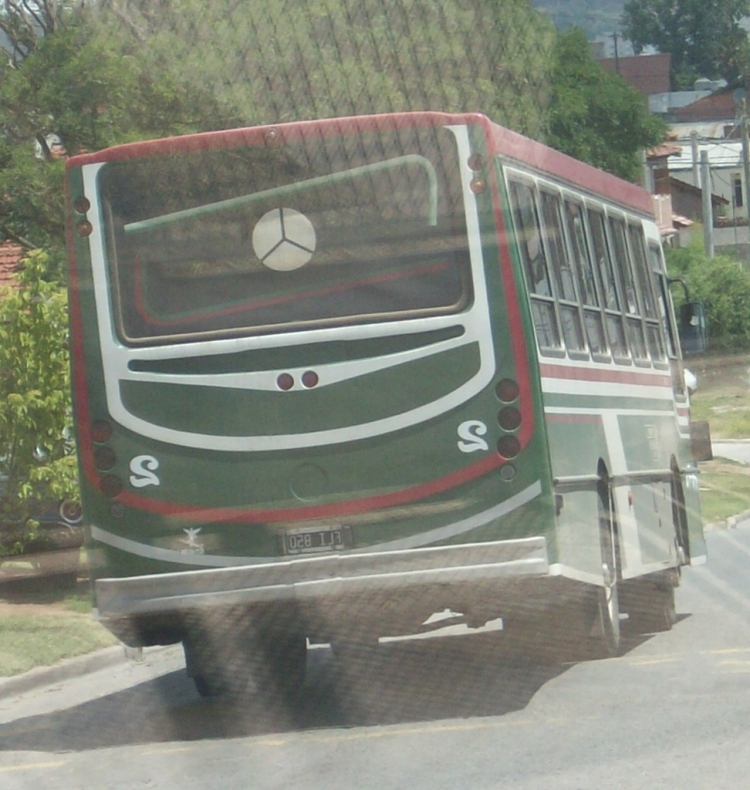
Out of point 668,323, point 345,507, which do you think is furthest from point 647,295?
point 345,507

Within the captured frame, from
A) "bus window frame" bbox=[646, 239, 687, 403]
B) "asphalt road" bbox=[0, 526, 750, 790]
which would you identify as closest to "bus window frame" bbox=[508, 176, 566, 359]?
"asphalt road" bbox=[0, 526, 750, 790]

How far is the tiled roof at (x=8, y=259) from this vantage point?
20.8 metres

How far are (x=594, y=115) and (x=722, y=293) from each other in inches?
710

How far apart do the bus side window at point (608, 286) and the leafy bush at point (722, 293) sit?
120 ft

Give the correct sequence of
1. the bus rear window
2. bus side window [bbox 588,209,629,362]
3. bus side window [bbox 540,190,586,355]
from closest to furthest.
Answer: the bus rear window < bus side window [bbox 540,190,586,355] < bus side window [bbox 588,209,629,362]

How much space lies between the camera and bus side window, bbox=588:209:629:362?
10.8 meters

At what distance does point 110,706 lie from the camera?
32.8 feet

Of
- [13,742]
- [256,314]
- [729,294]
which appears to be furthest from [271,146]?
[729,294]

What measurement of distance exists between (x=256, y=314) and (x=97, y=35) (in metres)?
10.5

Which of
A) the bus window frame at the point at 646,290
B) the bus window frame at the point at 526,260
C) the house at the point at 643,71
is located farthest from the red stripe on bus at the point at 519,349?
the house at the point at 643,71

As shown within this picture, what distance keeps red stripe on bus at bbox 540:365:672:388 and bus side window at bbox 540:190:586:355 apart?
0.46ft

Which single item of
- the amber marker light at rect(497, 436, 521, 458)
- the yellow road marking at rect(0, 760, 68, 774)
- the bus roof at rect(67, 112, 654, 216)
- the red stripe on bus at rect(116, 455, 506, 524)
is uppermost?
the bus roof at rect(67, 112, 654, 216)

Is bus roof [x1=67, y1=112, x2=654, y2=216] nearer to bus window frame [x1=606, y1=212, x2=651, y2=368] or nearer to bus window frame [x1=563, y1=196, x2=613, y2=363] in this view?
bus window frame [x1=563, y1=196, x2=613, y2=363]

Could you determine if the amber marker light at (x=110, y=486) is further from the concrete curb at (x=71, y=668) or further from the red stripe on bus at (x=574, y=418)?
the concrete curb at (x=71, y=668)
